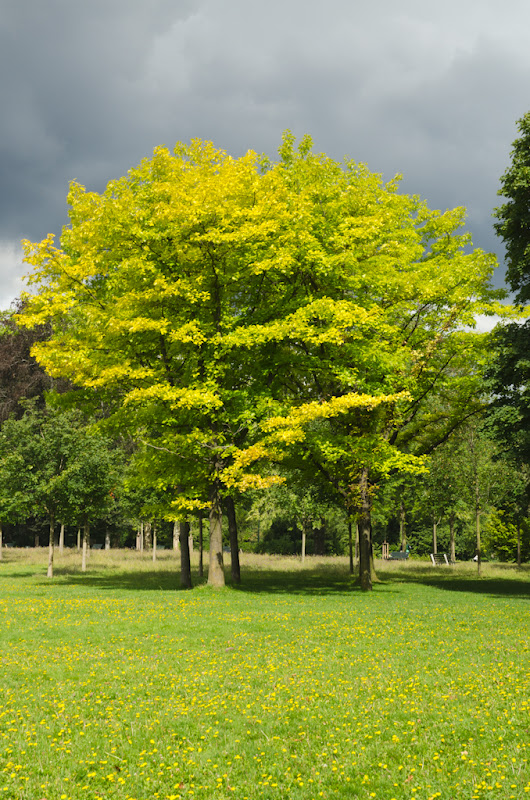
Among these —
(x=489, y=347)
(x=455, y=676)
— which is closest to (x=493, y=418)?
(x=489, y=347)

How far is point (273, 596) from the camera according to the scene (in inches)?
796

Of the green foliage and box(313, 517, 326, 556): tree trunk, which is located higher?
the green foliage

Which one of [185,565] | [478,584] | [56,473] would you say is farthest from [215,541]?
[478,584]

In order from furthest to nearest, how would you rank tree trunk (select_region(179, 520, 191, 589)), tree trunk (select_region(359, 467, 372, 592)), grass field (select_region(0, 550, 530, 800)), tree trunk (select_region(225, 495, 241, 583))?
1. tree trunk (select_region(225, 495, 241, 583))
2. tree trunk (select_region(179, 520, 191, 589))
3. tree trunk (select_region(359, 467, 372, 592))
4. grass field (select_region(0, 550, 530, 800))

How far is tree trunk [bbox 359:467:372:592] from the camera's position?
22375 millimetres

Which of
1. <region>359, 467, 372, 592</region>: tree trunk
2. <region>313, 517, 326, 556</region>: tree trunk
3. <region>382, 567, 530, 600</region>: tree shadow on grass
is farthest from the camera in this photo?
<region>313, 517, 326, 556</region>: tree trunk

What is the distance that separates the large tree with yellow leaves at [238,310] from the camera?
18.9 metres

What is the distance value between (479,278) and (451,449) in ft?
50.4

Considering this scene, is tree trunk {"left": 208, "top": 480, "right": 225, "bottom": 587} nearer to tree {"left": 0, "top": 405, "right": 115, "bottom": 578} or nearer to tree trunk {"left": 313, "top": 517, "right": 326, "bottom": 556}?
tree {"left": 0, "top": 405, "right": 115, "bottom": 578}

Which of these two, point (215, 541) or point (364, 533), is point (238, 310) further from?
point (364, 533)

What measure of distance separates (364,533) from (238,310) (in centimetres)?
975

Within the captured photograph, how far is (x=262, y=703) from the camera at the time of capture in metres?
7.98

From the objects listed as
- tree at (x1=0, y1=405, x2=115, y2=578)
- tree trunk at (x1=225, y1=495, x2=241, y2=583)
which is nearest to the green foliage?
tree at (x1=0, y1=405, x2=115, y2=578)

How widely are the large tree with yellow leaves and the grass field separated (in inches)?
219
